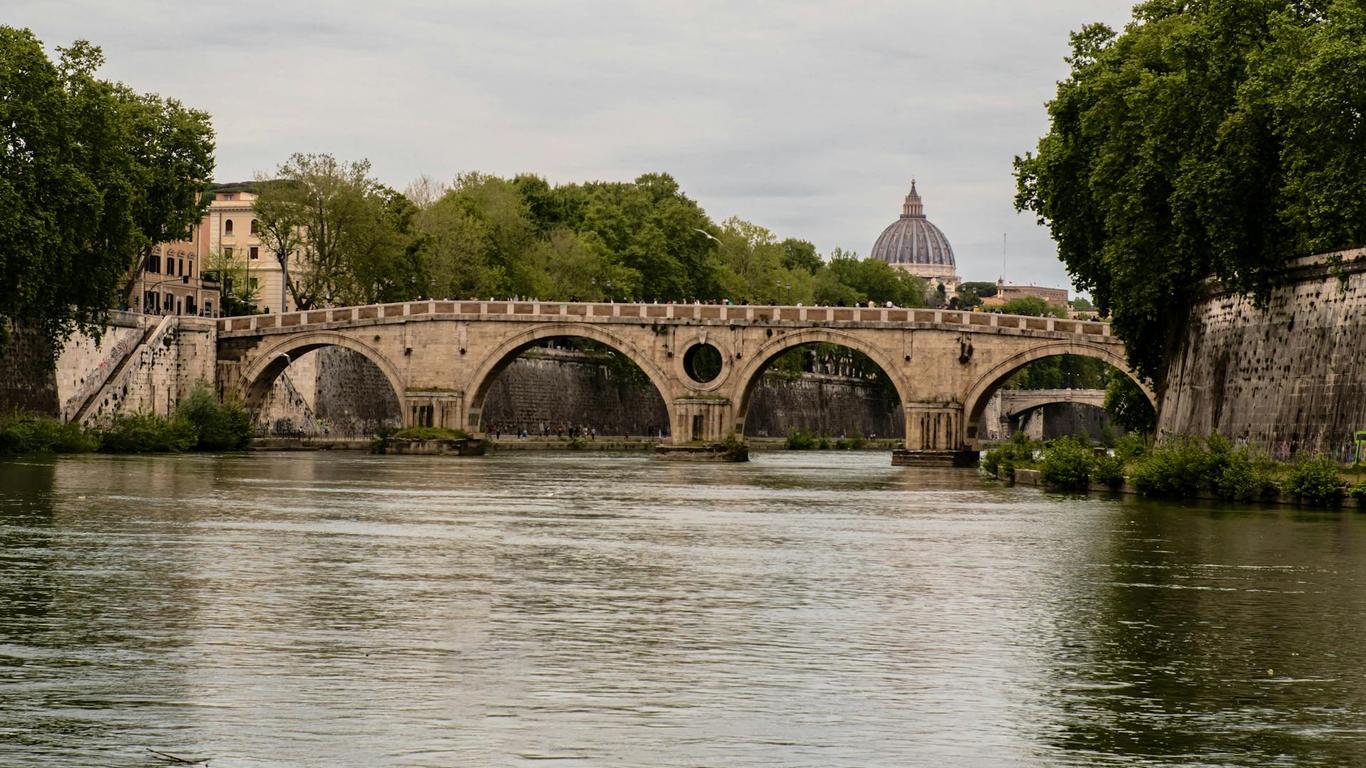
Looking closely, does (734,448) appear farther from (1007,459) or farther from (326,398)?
(326,398)

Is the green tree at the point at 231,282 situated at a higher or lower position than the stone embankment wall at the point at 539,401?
A: higher

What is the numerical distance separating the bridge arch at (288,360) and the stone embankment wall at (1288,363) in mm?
36472

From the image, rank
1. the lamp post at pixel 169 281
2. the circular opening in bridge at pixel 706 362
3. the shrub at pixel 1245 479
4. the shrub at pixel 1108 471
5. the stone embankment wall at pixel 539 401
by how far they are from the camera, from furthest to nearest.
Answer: the lamp post at pixel 169 281
the circular opening in bridge at pixel 706 362
the stone embankment wall at pixel 539 401
the shrub at pixel 1108 471
the shrub at pixel 1245 479

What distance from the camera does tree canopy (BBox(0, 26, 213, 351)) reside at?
58469 millimetres

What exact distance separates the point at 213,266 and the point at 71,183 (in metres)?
55.4

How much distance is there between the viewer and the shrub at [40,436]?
62.2m

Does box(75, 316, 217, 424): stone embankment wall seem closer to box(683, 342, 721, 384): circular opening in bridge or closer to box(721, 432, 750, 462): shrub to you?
box(721, 432, 750, 462): shrub

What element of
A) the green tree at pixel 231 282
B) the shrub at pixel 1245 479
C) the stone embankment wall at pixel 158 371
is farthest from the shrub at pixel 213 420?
the shrub at pixel 1245 479

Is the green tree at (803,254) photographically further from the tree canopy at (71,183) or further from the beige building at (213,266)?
the tree canopy at (71,183)

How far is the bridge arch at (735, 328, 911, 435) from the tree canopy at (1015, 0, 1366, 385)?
56.4 ft

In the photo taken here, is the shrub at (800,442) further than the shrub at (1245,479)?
Yes

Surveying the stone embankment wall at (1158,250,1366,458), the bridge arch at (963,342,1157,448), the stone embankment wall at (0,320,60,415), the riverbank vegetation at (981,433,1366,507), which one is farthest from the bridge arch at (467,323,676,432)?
the stone embankment wall at (1158,250,1366,458)

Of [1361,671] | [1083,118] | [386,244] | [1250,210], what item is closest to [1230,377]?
[1250,210]

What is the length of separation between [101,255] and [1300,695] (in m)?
54.2
